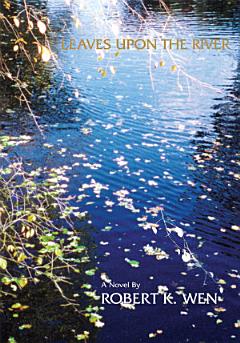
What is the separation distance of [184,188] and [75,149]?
2807mm

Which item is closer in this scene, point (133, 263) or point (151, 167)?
point (133, 263)

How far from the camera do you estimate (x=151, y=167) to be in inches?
355

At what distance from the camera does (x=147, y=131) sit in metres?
A: 10.8

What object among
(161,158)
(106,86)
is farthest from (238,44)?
(161,158)

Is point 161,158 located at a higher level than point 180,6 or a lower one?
lower

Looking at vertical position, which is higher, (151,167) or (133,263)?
(151,167)

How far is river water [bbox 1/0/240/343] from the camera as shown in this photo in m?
5.36

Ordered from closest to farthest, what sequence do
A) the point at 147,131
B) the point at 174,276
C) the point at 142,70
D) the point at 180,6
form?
the point at 174,276 < the point at 147,131 < the point at 142,70 < the point at 180,6

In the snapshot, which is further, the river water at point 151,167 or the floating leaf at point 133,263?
the floating leaf at point 133,263

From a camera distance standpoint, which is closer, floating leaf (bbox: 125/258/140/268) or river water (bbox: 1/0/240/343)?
river water (bbox: 1/0/240/343)

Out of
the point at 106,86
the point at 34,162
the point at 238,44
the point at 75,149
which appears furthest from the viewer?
the point at 238,44

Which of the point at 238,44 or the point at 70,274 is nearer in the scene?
the point at 70,274

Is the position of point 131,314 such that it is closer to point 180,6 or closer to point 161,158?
point 161,158

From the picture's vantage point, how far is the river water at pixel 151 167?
536 cm
